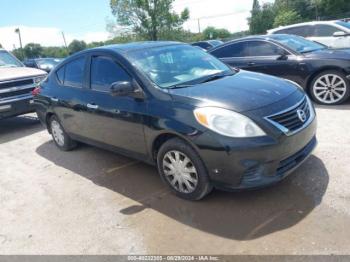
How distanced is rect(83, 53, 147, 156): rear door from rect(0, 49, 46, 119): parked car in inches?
119

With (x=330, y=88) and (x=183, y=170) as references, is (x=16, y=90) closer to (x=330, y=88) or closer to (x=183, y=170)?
(x=183, y=170)

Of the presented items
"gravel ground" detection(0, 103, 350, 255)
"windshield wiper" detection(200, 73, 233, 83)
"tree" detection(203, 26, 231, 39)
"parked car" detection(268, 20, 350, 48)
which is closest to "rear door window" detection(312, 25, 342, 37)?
"parked car" detection(268, 20, 350, 48)

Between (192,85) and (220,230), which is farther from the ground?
(192,85)

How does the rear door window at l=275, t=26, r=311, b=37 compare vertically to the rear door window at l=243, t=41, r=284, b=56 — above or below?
above

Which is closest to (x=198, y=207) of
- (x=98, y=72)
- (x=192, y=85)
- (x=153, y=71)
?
(x=192, y=85)

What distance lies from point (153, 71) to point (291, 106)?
5.17 ft

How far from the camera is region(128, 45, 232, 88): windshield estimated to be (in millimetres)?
4027

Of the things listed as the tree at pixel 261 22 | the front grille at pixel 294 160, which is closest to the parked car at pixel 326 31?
the front grille at pixel 294 160

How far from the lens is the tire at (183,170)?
345cm

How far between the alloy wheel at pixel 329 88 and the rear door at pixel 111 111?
406cm

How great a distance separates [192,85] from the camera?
3.89 m

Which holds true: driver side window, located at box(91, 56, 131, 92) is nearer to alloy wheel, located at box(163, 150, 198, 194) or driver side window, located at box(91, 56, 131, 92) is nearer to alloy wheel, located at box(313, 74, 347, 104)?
alloy wheel, located at box(163, 150, 198, 194)

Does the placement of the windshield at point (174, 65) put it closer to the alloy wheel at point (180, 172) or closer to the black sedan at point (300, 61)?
the alloy wheel at point (180, 172)

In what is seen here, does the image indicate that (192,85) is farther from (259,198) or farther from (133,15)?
(133,15)
